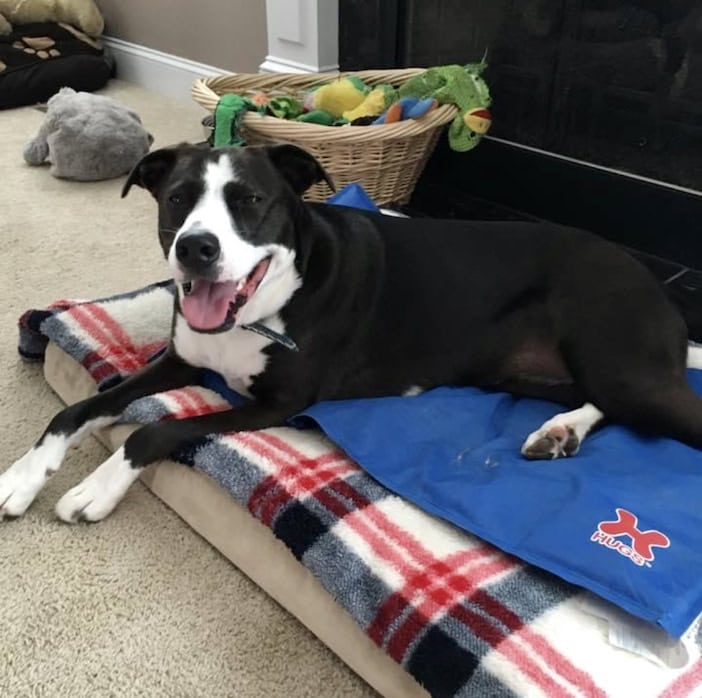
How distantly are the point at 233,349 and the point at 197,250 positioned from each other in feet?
1.05

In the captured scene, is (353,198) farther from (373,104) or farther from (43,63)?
(43,63)

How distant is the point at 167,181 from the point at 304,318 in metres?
0.39

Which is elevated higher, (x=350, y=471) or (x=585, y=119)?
(x=585, y=119)

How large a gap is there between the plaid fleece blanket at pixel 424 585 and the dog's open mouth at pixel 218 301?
0.23 m

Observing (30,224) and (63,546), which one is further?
(30,224)

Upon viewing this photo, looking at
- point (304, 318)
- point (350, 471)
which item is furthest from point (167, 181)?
point (350, 471)

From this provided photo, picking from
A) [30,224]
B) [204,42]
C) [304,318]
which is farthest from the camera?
[204,42]

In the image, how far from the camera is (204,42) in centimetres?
411

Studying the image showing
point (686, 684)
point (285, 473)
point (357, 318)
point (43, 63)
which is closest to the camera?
point (686, 684)

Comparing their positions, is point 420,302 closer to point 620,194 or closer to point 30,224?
point 620,194

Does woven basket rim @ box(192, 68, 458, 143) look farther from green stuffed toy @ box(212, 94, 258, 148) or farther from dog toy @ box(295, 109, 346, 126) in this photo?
dog toy @ box(295, 109, 346, 126)

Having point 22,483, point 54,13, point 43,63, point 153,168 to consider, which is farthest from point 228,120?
point 54,13

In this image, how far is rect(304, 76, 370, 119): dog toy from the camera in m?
2.77

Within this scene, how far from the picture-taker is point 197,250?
4.75 feet
